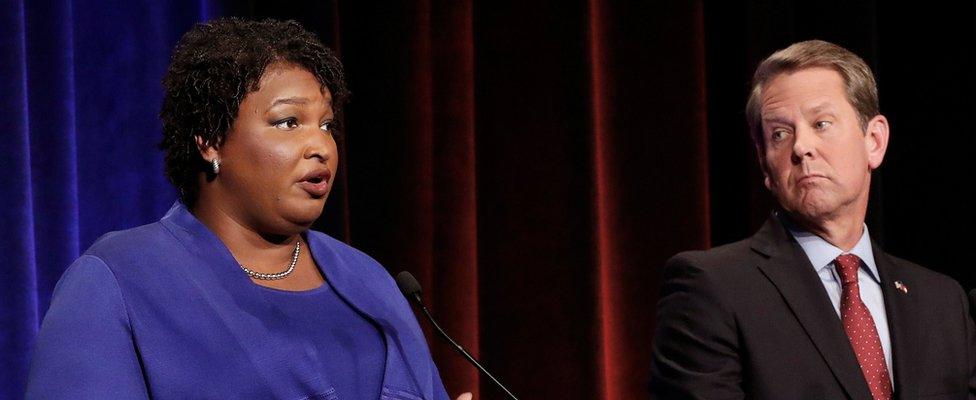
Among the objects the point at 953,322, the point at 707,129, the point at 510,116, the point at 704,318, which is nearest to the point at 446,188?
the point at 510,116

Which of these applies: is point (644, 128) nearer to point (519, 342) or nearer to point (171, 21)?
point (519, 342)

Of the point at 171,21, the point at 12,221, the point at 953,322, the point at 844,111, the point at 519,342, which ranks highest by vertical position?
the point at 171,21

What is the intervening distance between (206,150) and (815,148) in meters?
1.15

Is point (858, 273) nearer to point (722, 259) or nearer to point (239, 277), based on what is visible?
point (722, 259)

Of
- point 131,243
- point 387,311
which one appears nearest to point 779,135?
point 387,311

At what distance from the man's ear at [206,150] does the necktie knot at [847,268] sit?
3.92 ft

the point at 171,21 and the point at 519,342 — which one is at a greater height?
the point at 171,21

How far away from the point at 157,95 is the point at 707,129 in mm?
1591

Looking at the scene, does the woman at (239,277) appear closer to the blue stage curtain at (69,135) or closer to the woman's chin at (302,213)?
the woman's chin at (302,213)

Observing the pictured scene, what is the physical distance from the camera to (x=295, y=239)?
69.7 inches

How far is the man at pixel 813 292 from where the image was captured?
1.99m

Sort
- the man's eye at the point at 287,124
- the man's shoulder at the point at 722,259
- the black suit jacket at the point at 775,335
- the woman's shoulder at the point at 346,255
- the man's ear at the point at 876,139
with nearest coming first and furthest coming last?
the man's eye at the point at 287,124 → the woman's shoulder at the point at 346,255 → the black suit jacket at the point at 775,335 → the man's shoulder at the point at 722,259 → the man's ear at the point at 876,139

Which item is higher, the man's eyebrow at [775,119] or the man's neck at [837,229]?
the man's eyebrow at [775,119]

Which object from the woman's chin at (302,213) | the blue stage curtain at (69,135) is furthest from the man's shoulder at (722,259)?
the blue stage curtain at (69,135)
